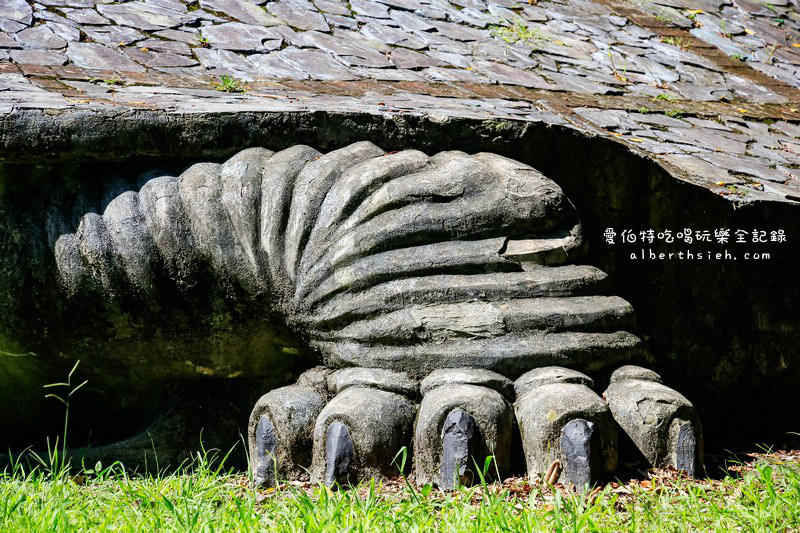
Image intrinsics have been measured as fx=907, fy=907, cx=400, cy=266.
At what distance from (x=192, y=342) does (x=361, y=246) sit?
68 centimetres

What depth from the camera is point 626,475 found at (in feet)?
8.16

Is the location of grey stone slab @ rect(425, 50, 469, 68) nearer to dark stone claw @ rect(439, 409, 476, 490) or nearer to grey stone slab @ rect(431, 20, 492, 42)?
grey stone slab @ rect(431, 20, 492, 42)

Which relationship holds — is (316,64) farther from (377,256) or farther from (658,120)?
(377,256)

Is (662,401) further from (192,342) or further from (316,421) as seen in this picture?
(192,342)

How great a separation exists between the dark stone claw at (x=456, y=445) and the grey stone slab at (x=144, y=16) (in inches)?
139

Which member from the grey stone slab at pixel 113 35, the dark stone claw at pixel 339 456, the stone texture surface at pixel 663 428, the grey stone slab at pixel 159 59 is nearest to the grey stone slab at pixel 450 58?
the grey stone slab at pixel 159 59

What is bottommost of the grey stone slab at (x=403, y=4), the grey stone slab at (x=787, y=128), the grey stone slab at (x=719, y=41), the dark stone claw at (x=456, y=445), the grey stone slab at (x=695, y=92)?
the dark stone claw at (x=456, y=445)

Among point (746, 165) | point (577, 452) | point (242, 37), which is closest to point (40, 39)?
point (242, 37)

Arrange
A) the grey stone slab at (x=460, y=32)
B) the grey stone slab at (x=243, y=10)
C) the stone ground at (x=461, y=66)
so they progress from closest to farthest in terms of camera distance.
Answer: the stone ground at (x=461, y=66)
the grey stone slab at (x=243, y=10)
the grey stone slab at (x=460, y=32)

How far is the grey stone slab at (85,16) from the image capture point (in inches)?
198

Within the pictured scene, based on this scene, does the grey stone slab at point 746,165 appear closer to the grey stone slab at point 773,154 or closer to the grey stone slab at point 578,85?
the grey stone slab at point 773,154

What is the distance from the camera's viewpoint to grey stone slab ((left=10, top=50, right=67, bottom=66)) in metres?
4.18

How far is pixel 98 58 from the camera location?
443 centimetres

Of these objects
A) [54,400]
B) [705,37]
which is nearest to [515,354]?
[54,400]
